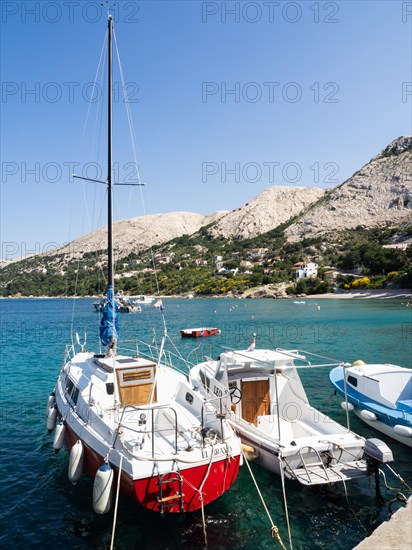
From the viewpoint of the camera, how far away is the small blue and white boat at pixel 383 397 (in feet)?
48.2

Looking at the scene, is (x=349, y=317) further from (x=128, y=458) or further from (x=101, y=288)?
(x=101, y=288)

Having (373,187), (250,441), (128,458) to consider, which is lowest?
(250,441)

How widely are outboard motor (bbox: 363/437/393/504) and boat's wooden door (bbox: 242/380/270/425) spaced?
4.37m

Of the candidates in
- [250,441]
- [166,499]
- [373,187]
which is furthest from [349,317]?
[373,187]

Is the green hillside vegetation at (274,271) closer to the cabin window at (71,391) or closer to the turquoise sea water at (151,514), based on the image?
the cabin window at (71,391)

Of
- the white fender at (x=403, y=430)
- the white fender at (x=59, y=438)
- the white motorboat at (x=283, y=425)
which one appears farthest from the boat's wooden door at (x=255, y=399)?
the white fender at (x=59, y=438)

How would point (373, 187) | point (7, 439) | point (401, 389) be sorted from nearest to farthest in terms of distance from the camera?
point (7, 439), point (401, 389), point (373, 187)

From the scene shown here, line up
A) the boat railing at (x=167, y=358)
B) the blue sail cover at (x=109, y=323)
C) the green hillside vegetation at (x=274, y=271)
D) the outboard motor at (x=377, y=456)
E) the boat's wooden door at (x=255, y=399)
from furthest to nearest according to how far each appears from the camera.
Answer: the green hillside vegetation at (x=274, y=271) < the boat railing at (x=167, y=358) < the blue sail cover at (x=109, y=323) < the boat's wooden door at (x=255, y=399) < the outboard motor at (x=377, y=456)

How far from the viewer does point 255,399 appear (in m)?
14.7

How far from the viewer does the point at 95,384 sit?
13.8 m

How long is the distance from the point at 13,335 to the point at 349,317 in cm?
4670

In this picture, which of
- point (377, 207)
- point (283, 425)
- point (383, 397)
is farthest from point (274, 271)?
point (283, 425)

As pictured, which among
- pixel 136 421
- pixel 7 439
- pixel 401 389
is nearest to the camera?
pixel 136 421

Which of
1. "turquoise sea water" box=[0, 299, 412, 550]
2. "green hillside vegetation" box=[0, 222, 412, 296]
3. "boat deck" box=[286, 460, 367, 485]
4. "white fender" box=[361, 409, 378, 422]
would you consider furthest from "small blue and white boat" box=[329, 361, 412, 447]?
"green hillside vegetation" box=[0, 222, 412, 296]
